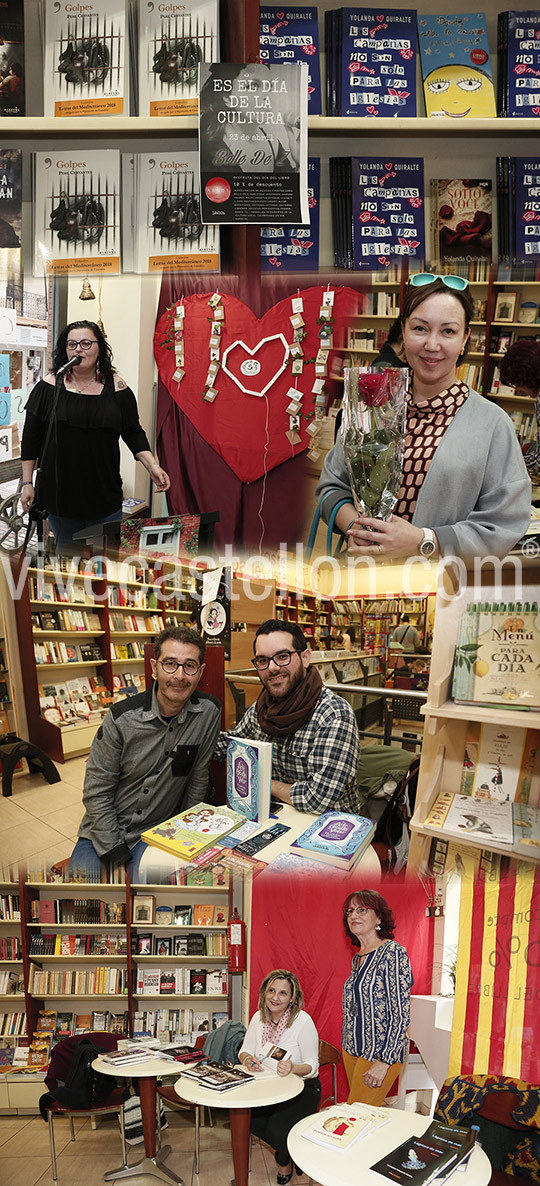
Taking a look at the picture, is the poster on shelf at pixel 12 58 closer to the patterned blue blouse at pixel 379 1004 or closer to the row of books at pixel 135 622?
the row of books at pixel 135 622

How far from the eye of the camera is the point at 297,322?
6.68 ft

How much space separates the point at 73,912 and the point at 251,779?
2.77 m

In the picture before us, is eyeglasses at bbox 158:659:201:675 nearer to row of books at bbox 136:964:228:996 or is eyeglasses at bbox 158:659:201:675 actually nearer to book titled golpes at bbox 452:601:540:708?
book titled golpes at bbox 452:601:540:708

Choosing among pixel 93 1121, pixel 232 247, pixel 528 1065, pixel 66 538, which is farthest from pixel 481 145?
pixel 93 1121

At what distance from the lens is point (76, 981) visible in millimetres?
4422

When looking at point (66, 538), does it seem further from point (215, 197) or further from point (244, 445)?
point (215, 197)

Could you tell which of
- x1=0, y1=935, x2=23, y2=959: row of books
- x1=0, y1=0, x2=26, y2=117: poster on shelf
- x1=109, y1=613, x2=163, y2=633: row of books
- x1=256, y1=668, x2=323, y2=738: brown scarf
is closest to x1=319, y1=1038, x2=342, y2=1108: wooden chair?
x1=0, y1=935, x2=23, y2=959: row of books

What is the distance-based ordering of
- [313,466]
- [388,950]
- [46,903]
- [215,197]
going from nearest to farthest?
[313,466] → [215,197] → [388,950] → [46,903]

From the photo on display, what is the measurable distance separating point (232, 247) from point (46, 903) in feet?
10.6

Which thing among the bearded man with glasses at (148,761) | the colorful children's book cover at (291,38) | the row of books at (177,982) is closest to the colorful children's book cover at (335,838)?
the bearded man with glasses at (148,761)

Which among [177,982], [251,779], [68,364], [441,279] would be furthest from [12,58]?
[177,982]

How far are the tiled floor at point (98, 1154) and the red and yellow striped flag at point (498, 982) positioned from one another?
1.32 m

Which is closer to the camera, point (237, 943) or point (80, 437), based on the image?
point (80, 437)

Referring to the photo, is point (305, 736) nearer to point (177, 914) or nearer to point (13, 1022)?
point (177, 914)
